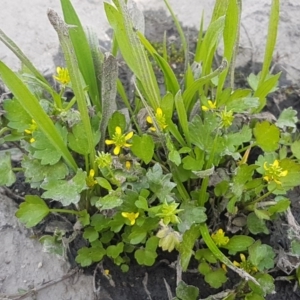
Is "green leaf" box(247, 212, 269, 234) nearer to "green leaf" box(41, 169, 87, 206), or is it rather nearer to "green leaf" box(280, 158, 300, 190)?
"green leaf" box(280, 158, 300, 190)

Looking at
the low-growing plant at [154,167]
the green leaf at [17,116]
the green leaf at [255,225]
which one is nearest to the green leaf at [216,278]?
the low-growing plant at [154,167]

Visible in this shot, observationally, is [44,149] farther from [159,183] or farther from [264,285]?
[264,285]

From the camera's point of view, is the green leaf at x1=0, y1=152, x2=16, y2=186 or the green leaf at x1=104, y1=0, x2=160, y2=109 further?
the green leaf at x1=0, y1=152, x2=16, y2=186

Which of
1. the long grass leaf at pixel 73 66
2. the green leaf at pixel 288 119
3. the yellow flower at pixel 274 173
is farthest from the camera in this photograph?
the green leaf at pixel 288 119

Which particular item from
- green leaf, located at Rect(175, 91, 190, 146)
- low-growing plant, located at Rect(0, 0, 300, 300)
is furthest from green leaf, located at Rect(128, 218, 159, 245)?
green leaf, located at Rect(175, 91, 190, 146)

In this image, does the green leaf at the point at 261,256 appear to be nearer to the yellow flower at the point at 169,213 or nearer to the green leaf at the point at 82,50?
the yellow flower at the point at 169,213

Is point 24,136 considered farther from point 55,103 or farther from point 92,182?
point 92,182
